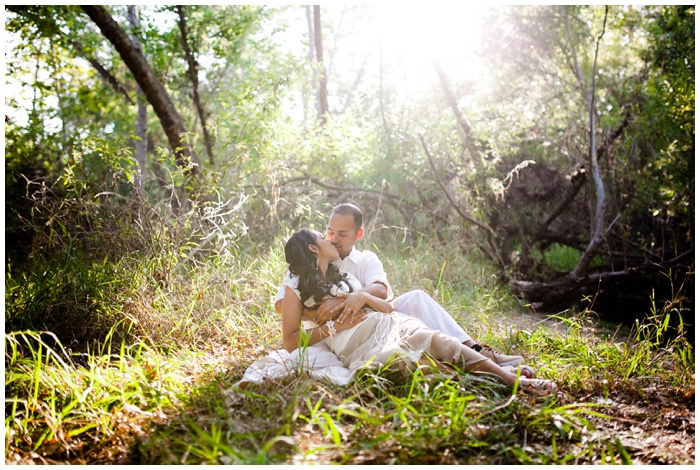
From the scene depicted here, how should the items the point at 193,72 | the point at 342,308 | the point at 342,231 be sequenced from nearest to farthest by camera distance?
the point at 342,308 → the point at 342,231 → the point at 193,72

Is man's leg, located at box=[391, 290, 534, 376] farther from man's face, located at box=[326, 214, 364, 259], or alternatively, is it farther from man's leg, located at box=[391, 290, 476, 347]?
man's face, located at box=[326, 214, 364, 259]

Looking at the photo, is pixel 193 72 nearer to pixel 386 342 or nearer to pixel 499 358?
pixel 386 342

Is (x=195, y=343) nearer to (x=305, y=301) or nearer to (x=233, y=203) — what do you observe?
(x=305, y=301)

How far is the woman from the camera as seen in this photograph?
11.3 feet

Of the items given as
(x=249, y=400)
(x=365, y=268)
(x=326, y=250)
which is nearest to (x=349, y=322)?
(x=326, y=250)

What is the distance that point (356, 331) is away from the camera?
11.5 ft

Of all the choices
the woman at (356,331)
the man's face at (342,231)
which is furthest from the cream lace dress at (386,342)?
the man's face at (342,231)

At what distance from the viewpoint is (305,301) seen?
355 centimetres

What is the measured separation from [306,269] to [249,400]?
0.80 metres

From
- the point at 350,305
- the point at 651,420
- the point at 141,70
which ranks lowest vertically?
the point at 651,420

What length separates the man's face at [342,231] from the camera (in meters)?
3.81

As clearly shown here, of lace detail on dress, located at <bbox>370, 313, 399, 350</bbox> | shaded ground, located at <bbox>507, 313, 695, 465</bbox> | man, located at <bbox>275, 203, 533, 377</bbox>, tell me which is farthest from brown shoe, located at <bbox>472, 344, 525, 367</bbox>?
lace detail on dress, located at <bbox>370, 313, 399, 350</bbox>

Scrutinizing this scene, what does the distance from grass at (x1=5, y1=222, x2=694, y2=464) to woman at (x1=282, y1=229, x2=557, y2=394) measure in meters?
0.14

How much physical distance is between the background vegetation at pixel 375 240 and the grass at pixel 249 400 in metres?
0.02
